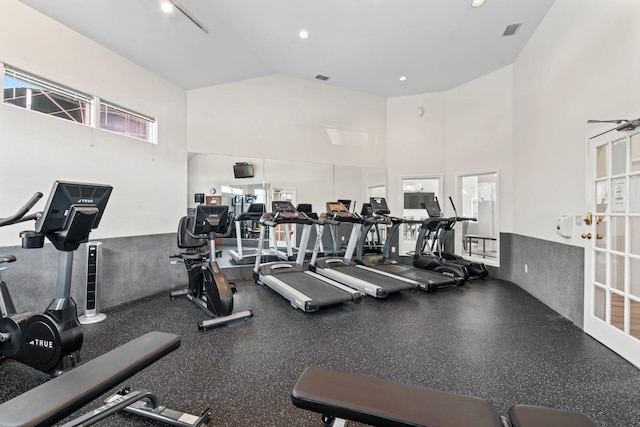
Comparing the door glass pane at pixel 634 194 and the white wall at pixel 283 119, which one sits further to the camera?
the white wall at pixel 283 119

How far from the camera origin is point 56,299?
2.28 meters

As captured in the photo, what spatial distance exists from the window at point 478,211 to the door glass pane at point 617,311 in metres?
3.15

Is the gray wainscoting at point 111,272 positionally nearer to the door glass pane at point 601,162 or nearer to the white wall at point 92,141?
the white wall at point 92,141

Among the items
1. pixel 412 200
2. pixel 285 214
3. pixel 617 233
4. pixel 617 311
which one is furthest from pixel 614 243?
pixel 412 200

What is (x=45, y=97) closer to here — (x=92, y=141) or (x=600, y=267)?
(x=92, y=141)

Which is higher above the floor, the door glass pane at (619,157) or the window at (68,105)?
the window at (68,105)

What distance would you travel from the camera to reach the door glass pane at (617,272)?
281 centimetres

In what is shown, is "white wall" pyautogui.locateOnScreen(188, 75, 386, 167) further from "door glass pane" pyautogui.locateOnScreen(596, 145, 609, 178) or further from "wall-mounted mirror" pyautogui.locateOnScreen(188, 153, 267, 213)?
"door glass pane" pyautogui.locateOnScreen(596, 145, 609, 178)

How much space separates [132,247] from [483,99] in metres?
7.11

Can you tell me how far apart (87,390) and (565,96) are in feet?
17.6

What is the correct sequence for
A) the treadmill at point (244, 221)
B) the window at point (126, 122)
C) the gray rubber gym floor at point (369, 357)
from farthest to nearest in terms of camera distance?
the treadmill at point (244, 221)
the window at point (126, 122)
the gray rubber gym floor at point (369, 357)

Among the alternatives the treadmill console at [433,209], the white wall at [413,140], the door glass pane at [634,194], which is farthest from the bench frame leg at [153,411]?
the white wall at [413,140]

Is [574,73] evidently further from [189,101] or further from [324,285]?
[189,101]

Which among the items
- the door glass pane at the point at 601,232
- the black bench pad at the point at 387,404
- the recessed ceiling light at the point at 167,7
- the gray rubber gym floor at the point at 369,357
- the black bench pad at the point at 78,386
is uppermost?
the recessed ceiling light at the point at 167,7
